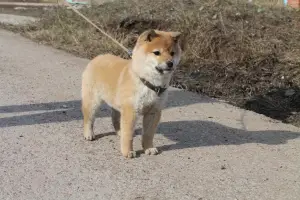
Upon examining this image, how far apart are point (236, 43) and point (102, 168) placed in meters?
5.25

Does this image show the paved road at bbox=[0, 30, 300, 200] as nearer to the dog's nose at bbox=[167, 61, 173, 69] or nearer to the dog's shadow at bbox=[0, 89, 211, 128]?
the dog's shadow at bbox=[0, 89, 211, 128]

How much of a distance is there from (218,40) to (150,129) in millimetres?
4790


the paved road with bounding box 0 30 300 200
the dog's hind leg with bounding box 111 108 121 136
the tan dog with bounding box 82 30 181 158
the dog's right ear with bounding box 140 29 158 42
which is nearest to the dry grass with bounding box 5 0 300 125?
the paved road with bounding box 0 30 300 200

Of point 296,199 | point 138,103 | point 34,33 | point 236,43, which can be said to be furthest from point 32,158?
point 34,33

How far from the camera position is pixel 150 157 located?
16.7 feet

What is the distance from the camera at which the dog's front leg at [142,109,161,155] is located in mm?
5094

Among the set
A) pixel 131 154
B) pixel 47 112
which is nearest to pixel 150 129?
pixel 131 154

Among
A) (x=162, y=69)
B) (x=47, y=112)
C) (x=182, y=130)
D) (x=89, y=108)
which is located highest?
(x=162, y=69)

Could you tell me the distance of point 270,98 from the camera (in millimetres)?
7695

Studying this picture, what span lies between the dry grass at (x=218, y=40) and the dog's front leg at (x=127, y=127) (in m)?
3.00

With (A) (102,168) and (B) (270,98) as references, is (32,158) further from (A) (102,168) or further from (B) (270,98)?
(B) (270,98)

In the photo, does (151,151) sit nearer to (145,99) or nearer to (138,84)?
(145,99)

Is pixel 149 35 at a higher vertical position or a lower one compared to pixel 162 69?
higher

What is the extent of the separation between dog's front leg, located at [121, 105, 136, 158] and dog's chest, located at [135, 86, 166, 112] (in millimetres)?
91
